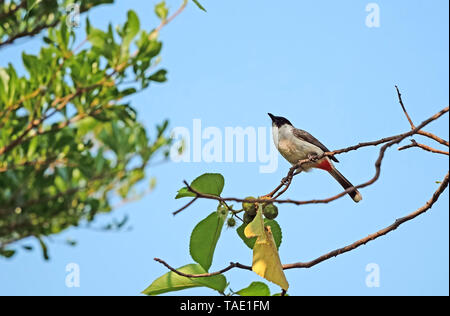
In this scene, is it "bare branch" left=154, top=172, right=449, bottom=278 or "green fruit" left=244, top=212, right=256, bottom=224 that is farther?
"green fruit" left=244, top=212, right=256, bottom=224

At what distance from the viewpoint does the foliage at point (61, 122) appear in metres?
4.09

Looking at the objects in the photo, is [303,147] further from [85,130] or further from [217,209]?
[85,130]

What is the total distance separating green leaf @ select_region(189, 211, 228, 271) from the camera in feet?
3.21

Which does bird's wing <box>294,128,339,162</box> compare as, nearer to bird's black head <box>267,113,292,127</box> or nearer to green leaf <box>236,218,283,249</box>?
bird's black head <box>267,113,292,127</box>

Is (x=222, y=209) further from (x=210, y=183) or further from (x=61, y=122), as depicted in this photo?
(x=61, y=122)

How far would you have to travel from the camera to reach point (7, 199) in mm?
4438

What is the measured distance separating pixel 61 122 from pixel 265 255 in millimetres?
3706

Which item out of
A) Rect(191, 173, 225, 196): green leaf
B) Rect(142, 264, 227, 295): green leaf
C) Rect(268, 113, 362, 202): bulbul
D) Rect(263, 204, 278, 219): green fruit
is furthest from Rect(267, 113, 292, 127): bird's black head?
Rect(142, 264, 227, 295): green leaf

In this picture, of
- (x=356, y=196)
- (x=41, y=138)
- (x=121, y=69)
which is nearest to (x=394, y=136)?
(x=356, y=196)

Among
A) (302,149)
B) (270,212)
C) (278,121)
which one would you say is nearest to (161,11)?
(278,121)

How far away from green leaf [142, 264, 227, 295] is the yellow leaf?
0.06 metres

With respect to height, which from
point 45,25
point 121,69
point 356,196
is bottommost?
point 356,196

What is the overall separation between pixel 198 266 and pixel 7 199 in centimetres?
387

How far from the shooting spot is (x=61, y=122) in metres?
4.38
